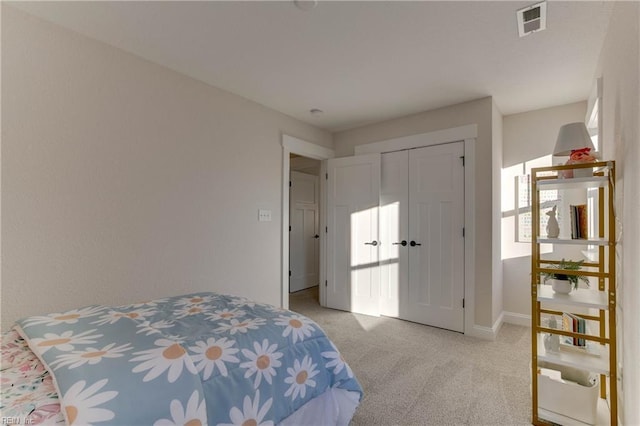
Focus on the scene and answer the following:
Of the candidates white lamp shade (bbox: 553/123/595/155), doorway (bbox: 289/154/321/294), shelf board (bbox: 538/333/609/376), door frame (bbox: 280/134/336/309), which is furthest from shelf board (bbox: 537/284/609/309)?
doorway (bbox: 289/154/321/294)

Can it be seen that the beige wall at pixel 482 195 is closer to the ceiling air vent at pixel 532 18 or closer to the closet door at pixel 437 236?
the closet door at pixel 437 236

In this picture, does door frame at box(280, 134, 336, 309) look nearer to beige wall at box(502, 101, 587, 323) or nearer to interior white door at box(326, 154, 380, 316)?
interior white door at box(326, 154, 380, 316)

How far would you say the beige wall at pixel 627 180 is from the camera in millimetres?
1274

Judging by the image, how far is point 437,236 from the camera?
334cm

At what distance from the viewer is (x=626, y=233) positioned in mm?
1450

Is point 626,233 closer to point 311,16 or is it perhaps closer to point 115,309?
point 311,16

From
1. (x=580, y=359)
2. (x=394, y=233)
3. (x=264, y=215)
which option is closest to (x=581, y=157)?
(x=580, y=359)

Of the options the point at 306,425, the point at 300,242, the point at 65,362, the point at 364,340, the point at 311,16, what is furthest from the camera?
the point at 300,242

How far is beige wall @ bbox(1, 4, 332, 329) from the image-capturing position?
175 centimetres

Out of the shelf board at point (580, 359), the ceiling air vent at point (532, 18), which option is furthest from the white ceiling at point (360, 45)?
the shelf board at point (580, 359)

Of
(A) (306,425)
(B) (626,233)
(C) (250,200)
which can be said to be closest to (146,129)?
(C) (250,200)

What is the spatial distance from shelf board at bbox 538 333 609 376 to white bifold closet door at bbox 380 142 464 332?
1.37m

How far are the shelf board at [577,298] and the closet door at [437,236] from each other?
1292mm

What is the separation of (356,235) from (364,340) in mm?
1361
